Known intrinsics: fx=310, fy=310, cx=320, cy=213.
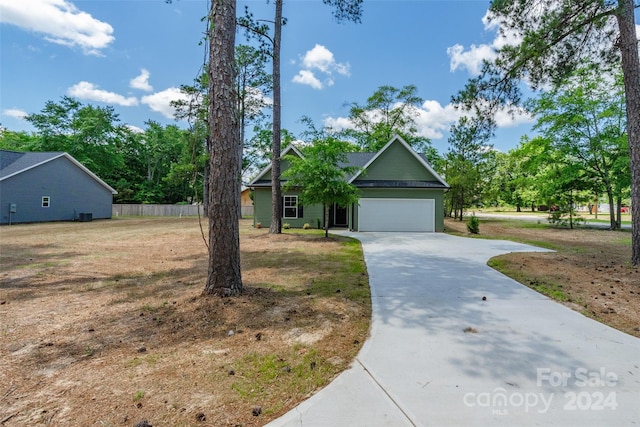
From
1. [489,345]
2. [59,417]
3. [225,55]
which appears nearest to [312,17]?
[225,55]

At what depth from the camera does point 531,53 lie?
7.59m

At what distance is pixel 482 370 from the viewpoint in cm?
273

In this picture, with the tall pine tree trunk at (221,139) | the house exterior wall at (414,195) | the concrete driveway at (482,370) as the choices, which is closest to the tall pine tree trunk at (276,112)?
the house exterior wall at (414,195)

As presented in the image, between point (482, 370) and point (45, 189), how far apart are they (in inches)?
1116

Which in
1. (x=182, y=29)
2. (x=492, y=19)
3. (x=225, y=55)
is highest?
(x=492, y=19)

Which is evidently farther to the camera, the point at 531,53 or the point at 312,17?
the point at 312,17

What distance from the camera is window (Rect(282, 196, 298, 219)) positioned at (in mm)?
18641

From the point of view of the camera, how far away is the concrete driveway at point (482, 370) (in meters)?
2.16

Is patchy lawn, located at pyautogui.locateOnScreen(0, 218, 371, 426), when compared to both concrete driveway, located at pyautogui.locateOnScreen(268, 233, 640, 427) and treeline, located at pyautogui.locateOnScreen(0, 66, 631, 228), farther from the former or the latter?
treeline, located at pyautogui.locateOnScreen(0, 66, 631, 228)

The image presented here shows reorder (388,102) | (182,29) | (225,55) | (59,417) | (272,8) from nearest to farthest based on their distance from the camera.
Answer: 1. (59,417)
2. (225,55)
3. (182,29)
4. (272,8)
5. (388,102)

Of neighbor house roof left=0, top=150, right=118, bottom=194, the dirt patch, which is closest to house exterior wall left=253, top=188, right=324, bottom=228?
the dirt patch

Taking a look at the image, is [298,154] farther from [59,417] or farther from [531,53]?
[59,417]

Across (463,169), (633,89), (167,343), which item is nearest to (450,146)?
(463,169)

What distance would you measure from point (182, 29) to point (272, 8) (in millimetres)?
8636
